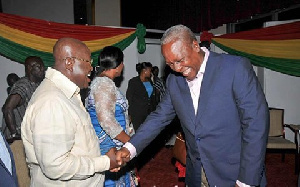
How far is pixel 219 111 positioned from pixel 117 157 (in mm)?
854

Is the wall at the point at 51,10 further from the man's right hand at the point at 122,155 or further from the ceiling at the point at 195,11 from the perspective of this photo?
the man's right hand at the point at 122,155

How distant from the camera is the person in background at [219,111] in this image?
6.10 ft

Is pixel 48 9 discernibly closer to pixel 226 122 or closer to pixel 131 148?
pixel 131 148

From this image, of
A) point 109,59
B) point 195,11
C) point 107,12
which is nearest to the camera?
point 109,59

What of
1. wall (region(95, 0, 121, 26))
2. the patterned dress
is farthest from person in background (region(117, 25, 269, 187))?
wall (region(95, 0, 121, 26))

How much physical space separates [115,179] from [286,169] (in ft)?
12.6

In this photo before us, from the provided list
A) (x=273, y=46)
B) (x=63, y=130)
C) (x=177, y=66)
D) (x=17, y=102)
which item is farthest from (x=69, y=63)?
(x=273, y=46)

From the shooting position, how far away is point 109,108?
8.14ft

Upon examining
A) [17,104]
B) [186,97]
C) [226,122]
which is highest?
[186,97]

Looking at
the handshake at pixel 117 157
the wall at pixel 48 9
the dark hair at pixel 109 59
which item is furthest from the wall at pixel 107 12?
the handshake at pixel 117 157

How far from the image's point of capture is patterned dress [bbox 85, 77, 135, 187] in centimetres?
248

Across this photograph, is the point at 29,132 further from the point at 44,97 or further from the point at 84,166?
the point at 84,166

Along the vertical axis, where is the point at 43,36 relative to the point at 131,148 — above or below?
above

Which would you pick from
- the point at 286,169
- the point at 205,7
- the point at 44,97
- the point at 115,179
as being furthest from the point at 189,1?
the point at 44,97
